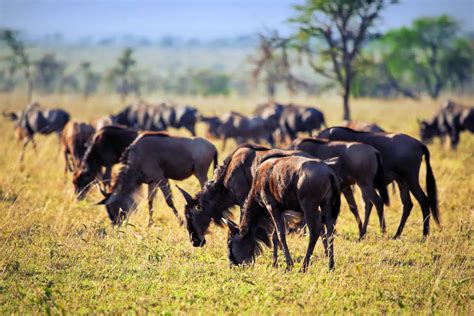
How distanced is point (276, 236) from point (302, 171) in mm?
1125

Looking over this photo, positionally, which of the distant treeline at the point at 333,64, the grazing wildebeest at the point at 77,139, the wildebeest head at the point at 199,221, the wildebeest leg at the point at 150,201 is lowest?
the distant treeline at the point at 333,64

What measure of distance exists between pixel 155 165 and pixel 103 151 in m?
1.71

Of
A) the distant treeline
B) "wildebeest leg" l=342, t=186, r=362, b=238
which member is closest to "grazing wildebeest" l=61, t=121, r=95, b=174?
"wildebeest leg" l=342, t=186, r=362, b=238

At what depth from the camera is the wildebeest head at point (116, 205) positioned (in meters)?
9.26

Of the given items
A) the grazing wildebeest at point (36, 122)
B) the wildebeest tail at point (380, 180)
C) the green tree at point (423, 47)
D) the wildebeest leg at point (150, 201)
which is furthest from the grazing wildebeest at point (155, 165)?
the green tree at point (423, 47)

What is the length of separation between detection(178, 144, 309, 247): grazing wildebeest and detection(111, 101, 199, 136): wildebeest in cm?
1360

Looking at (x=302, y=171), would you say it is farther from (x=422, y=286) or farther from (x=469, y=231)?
(x=469, y=231)

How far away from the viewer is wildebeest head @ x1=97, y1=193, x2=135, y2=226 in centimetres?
926

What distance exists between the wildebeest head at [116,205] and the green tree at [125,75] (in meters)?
37.1

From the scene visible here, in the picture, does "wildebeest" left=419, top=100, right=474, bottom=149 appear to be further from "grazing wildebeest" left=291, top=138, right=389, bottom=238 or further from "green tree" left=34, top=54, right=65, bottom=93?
"green tree" left=34, top=54, right=65, bottom=93

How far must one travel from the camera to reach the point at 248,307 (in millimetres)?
5832

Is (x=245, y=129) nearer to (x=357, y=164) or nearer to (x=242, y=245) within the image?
(x=357, y=164)

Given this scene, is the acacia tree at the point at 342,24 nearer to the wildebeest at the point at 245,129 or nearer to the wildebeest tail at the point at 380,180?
the wildebeest at the point at 245,129

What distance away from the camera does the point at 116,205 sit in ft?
30.8
